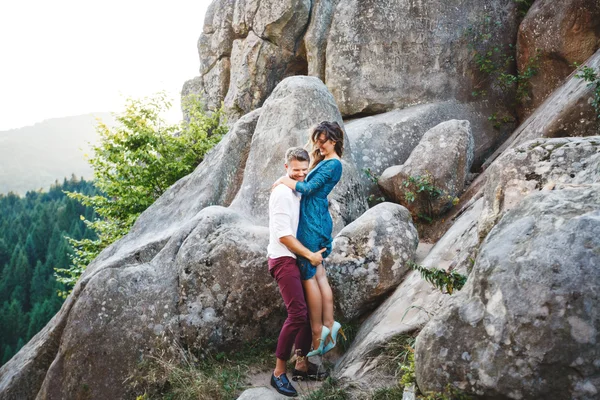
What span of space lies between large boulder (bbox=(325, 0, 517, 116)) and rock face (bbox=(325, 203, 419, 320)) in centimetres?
682

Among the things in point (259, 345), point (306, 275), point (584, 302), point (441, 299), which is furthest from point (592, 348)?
point (259, 345)

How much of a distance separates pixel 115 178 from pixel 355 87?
8732 millimetres

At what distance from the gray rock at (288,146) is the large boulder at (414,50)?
12.2 ft

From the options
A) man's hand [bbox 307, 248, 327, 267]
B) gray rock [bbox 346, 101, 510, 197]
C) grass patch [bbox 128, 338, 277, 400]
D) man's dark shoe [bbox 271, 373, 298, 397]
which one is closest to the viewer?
man's dark shoe [bbox 271, 373, 298, 397]

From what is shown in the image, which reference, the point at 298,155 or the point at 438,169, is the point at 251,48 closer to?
the point at 438,169

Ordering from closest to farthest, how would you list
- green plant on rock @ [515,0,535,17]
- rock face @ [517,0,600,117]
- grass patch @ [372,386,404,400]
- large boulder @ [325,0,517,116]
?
grass patch @ [372,386,404,400] < rock face @ [517,0,600,117] < green plant on rock @ [515,0,535,17] < large boulder @ [325,0,517,116]

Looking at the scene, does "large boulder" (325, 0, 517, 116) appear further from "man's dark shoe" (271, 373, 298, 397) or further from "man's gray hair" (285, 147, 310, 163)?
"man's dark shoe" (271, 373, 298, 397)

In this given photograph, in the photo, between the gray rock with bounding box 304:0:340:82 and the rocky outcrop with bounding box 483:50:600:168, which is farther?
the gray rock with bounding box 304:0:340:82

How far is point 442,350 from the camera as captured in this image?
10.3 ft

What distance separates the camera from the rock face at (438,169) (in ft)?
31.6

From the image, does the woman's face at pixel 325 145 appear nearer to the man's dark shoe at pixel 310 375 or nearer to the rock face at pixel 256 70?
the man's dark shoe at pixel 310 375

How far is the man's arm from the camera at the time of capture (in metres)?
5.27

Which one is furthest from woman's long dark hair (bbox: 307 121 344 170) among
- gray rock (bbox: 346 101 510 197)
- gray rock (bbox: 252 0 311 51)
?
gray rock (bbox: 252 0 311 51)

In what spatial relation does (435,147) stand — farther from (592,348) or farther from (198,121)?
(198,121)
